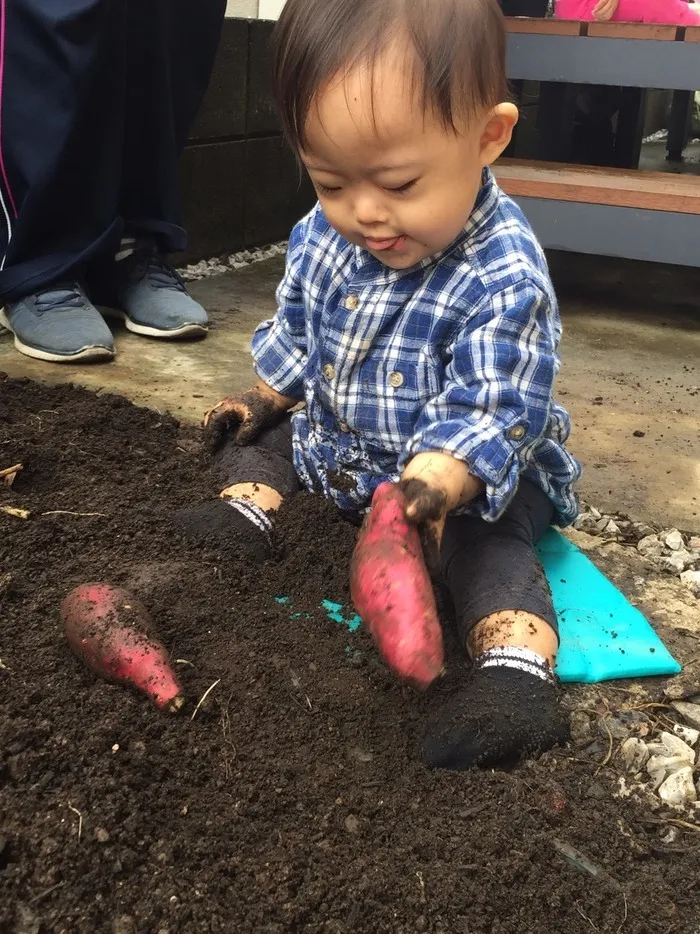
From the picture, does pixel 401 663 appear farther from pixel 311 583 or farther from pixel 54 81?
pixel 54 81

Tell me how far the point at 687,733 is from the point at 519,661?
0.26m

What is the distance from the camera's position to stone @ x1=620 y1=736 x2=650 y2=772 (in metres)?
1.24

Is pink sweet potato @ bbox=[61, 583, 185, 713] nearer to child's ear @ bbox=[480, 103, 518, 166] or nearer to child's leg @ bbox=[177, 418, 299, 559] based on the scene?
child's leg @ bbox=[177, 418, 299, 559]

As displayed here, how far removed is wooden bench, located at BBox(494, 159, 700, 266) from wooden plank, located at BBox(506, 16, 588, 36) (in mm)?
675

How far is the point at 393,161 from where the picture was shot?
4.19ft

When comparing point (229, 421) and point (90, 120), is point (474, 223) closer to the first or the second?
point (229, 421)

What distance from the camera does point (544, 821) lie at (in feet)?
3.57

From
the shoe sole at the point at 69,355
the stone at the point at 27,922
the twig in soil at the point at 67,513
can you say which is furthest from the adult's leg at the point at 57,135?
the stone at the point at 27,922

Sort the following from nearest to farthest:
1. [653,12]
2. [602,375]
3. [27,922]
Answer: [27,922] < [602,375] < [653,12]

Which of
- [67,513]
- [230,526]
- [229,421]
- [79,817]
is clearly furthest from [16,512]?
[79,817]

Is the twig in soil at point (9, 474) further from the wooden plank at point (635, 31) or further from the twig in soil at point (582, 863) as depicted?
the wooden plank at point (635, 31)

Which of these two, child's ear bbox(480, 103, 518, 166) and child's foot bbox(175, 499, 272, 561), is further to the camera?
child's foot bbox(175, 499, 272, 561)

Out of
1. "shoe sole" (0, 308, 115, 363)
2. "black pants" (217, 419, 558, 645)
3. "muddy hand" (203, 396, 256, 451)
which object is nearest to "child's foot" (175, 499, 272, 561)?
"black pants" (217, 419, 558, 645)

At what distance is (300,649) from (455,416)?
434 mm
